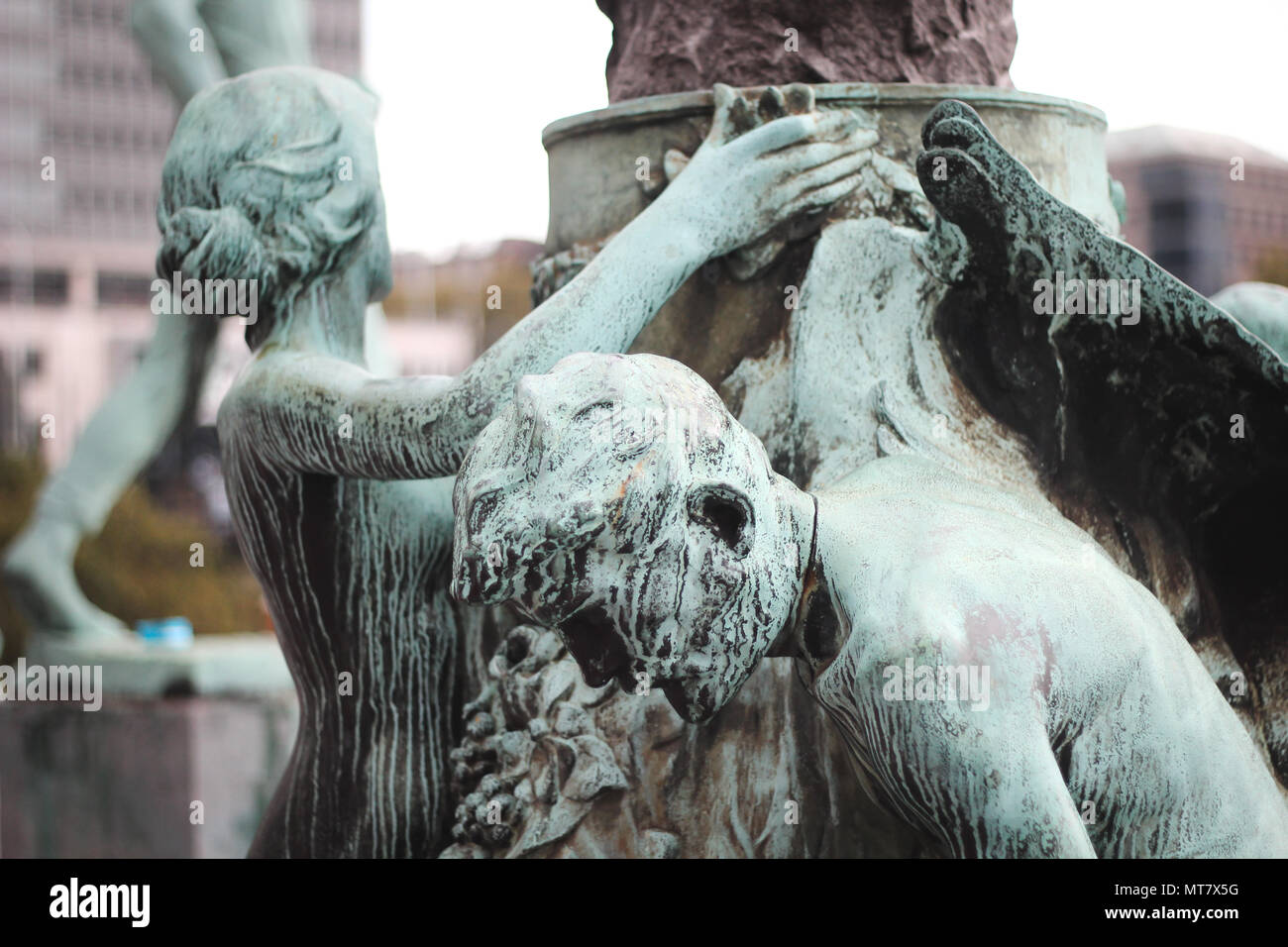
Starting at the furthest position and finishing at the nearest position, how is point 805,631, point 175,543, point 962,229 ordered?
point 175,543 → point 962,229 → point 805,631

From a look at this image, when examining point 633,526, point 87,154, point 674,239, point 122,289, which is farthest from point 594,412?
point 87,154

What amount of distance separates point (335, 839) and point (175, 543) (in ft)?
31.6

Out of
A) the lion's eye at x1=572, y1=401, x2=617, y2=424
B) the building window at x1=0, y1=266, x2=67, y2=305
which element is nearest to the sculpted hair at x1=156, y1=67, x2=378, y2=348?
the lion's eye at x1=572, y1=401, x2=617, y2=424

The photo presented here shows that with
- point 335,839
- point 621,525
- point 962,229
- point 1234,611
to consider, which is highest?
point 962,229

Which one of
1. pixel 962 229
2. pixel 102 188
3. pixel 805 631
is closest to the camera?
pixel 805 631

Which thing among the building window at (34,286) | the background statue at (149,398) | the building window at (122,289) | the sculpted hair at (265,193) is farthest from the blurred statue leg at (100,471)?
the building window at (122,289)

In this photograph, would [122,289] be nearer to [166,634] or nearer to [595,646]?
[166,634]

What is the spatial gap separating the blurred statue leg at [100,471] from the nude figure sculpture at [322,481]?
2388 millimetres

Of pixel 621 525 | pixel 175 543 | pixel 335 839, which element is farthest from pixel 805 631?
pixel 175 543

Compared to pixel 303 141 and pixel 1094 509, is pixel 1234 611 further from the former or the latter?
pixel 303 141

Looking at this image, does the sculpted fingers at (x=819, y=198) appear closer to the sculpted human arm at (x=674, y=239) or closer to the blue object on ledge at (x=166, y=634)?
the sculpted human arm at (x=674, y=239)

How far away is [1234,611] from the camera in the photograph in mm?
2646

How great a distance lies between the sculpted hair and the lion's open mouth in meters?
1.04

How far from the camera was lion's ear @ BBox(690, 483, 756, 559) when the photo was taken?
211 cm
